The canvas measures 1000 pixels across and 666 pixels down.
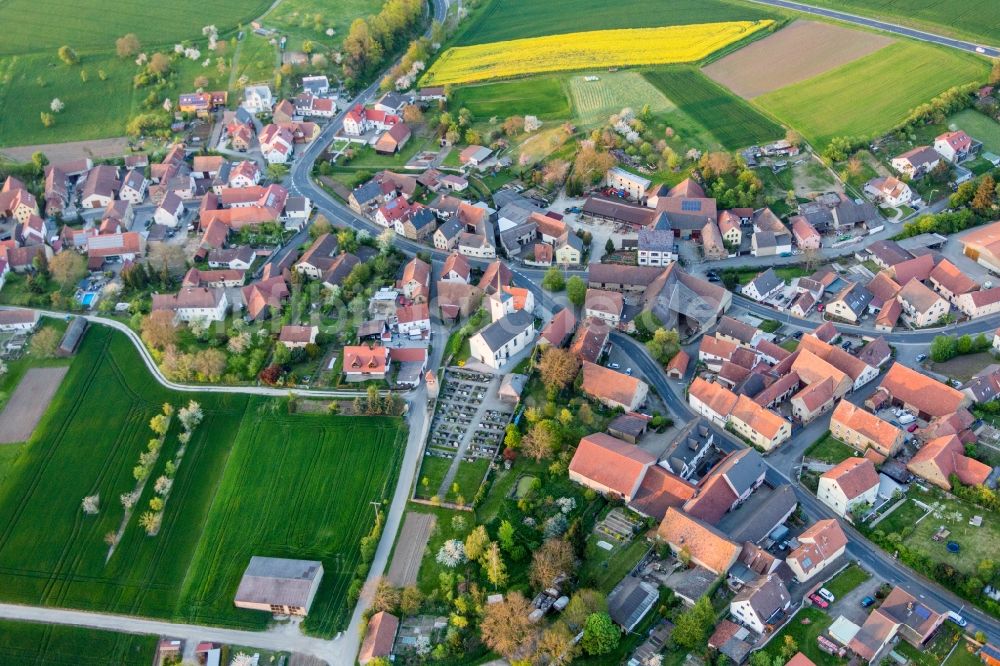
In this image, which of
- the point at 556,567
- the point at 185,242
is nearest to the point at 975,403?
the point at 556,567

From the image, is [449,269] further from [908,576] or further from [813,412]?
[908,576]

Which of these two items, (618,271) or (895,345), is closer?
(895,345)

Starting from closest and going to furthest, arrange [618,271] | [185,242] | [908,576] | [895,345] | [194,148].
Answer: [908,576], [895,345], [618,271], [185,242], [194,148]

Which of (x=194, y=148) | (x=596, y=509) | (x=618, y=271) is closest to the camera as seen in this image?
(x=596, y=509)

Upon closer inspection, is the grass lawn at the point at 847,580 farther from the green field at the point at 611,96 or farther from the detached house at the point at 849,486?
the green field at the point at 611,96

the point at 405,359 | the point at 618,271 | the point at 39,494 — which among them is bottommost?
the point at 39,494

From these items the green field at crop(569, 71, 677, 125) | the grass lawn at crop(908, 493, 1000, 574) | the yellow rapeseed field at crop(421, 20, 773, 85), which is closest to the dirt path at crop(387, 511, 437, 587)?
the grass lawn at crop(908, 493, 1000, 574)
